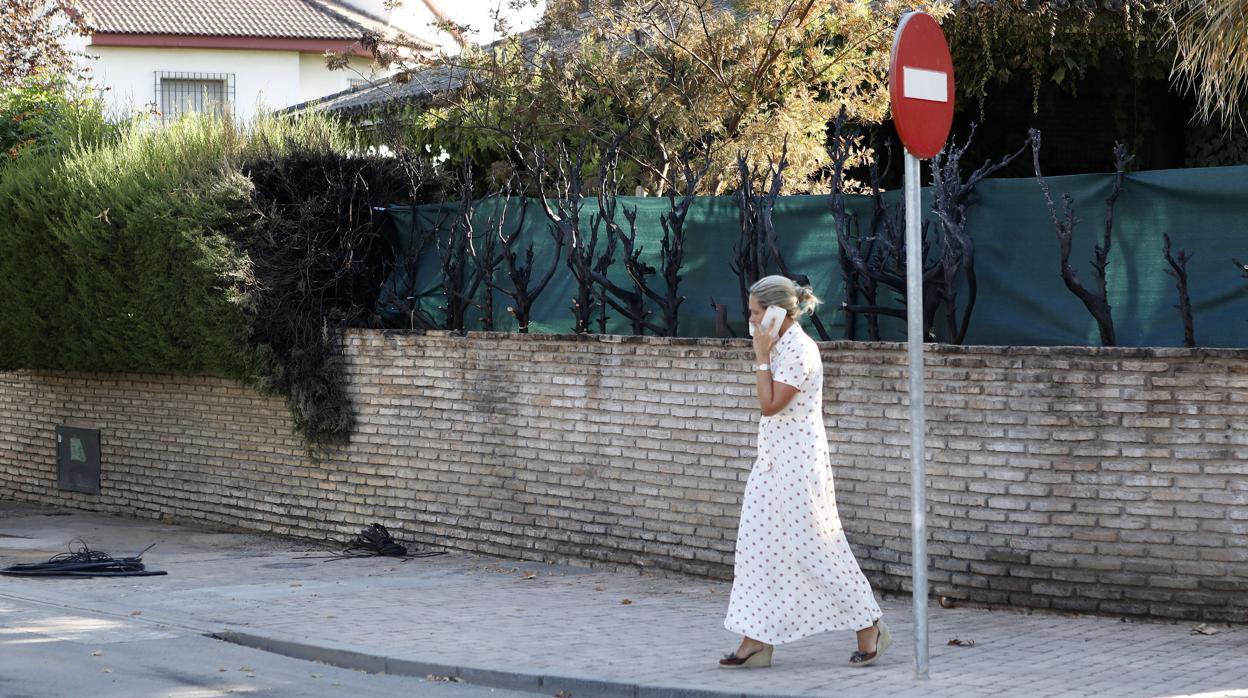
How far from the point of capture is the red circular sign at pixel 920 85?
6.36 m

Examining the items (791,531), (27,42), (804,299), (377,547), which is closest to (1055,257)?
(804,299)

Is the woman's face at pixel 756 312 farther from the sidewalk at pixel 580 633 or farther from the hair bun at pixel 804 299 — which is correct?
the sidewalk at pixel 580 633

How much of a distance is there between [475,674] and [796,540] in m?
1.75

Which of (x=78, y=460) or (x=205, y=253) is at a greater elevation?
(x=205, y=253)

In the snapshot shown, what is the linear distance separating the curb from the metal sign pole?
2.15 ft

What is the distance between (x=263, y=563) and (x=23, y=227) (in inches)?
210

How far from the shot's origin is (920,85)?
21.3ft

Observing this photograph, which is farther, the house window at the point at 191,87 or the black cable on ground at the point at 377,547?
the house window at the point at 191,87

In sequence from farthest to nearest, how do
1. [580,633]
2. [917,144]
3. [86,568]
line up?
[86,568]
[580,633]
[917,144]

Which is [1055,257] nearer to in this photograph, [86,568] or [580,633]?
[580,633]

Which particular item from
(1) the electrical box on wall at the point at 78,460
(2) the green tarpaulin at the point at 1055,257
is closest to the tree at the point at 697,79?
(2) the green tarpaulin at the point at 1055,257

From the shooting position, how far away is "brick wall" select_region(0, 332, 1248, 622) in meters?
7.84

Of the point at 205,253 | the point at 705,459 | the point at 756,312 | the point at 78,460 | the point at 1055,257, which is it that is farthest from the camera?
the point at 78,460

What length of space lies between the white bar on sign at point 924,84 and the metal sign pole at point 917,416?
28cm
